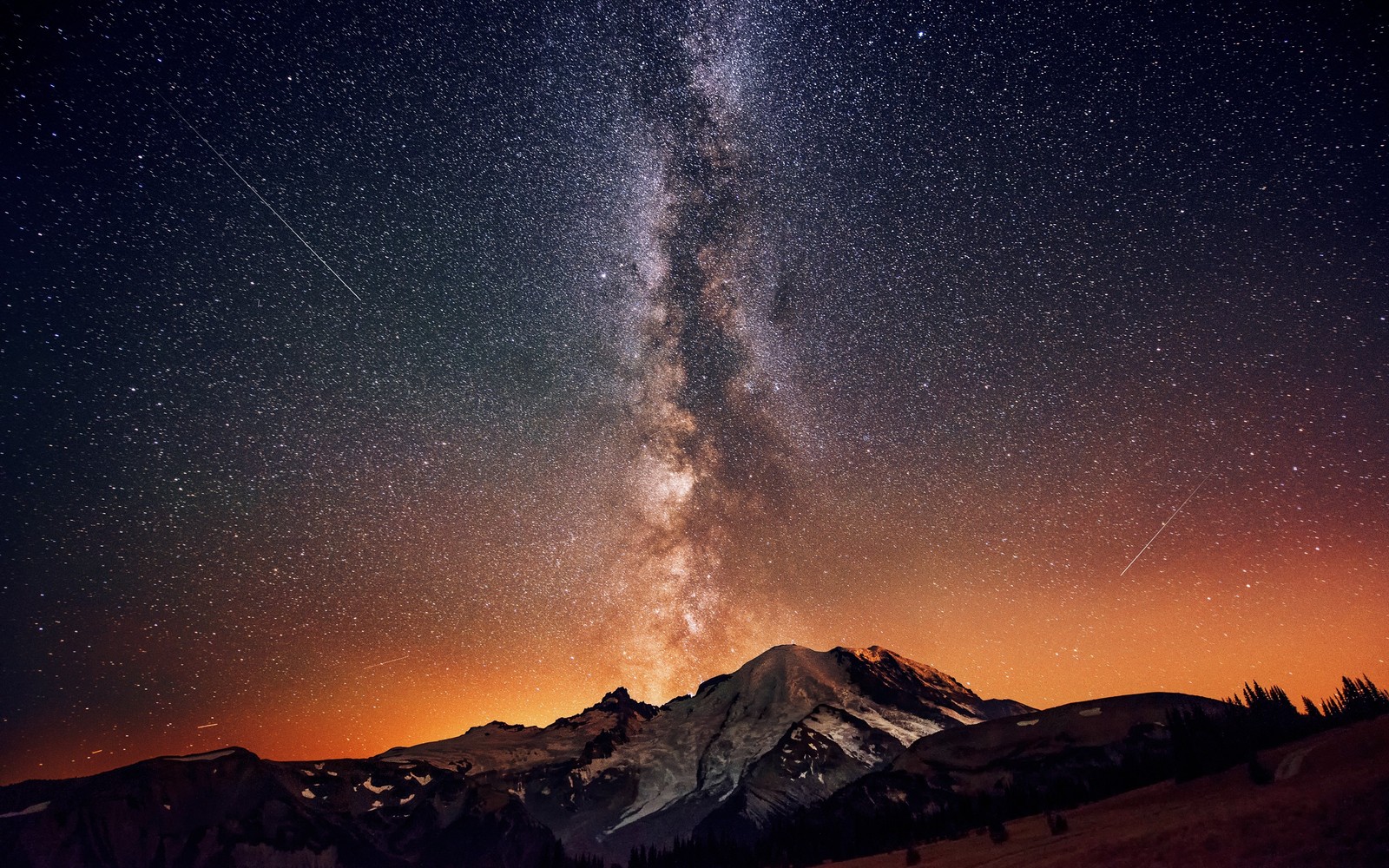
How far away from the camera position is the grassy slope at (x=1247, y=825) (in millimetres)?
22750

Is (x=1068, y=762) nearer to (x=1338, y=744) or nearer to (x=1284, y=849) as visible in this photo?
(x=1338, y=744)

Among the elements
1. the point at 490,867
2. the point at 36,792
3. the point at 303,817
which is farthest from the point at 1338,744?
the point at 36,792

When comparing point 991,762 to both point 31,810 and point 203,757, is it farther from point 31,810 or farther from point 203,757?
point 31,810

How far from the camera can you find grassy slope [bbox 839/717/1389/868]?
74.6ft

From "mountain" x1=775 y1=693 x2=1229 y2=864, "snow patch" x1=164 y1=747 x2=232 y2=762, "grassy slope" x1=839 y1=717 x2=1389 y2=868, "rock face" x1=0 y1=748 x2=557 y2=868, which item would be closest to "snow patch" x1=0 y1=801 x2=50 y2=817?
"rock face" x1=0 y1=748 x2=557 y2=868

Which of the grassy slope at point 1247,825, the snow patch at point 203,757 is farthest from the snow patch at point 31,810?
the grassy slope at point 1247,825

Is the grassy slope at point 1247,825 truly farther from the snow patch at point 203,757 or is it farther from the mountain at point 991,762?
the snow patch at point 203,757

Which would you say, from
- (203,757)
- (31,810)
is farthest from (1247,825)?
(31,810)

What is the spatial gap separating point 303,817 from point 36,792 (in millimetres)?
71665

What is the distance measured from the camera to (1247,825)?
27.6 m

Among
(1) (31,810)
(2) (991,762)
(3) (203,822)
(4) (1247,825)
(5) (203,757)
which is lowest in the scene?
(4) (1247,825)

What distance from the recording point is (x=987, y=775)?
147875 millimetres

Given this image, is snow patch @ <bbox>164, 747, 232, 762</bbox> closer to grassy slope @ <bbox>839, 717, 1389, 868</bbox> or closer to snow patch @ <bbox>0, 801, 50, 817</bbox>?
snow patch @ <bbox>0, 801, 50, 817</bbox>

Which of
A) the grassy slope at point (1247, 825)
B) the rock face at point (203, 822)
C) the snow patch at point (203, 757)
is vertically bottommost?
the grassy slope at point (1247, 825)
